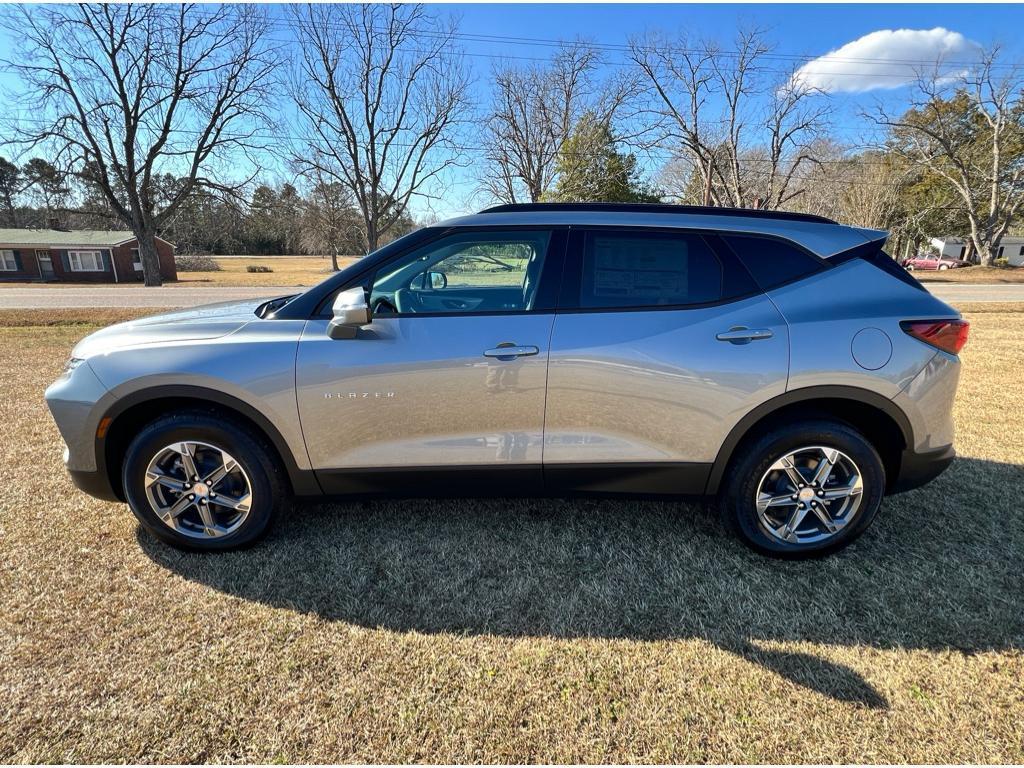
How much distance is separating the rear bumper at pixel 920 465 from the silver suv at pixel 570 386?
1cm

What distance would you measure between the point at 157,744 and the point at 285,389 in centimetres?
144

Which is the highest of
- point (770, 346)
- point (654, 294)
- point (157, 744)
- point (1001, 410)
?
point (654, 294)

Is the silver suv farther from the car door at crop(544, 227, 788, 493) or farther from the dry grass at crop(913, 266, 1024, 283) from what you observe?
the dry grass at crop(913, 266, 1024, 283)

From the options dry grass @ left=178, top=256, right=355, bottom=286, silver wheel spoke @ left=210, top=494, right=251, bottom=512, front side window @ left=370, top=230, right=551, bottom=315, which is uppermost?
front side window @ left=370, top=230, right=551, bottom=315

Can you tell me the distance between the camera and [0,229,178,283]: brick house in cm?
3741

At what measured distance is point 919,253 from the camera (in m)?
53.9

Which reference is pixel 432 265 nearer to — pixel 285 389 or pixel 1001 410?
pixel 285 389

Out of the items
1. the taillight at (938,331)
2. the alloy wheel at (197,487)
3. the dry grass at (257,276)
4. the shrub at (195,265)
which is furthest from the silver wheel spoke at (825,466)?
the shrub at (195,265)

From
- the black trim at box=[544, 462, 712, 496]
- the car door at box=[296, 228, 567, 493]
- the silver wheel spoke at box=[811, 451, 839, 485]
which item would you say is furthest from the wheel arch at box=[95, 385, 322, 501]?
the silver wheel spoke at box=[811, 451, 839, 485]

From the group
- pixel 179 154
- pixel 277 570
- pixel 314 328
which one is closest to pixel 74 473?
pixel 277 570

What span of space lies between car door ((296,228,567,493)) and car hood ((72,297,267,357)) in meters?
0.51

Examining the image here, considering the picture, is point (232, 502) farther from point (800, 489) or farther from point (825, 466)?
point (825, 466)

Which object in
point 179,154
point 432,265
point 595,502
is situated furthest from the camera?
point 179,154

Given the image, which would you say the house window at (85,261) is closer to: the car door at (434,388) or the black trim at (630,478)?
the car door at (434,388)
